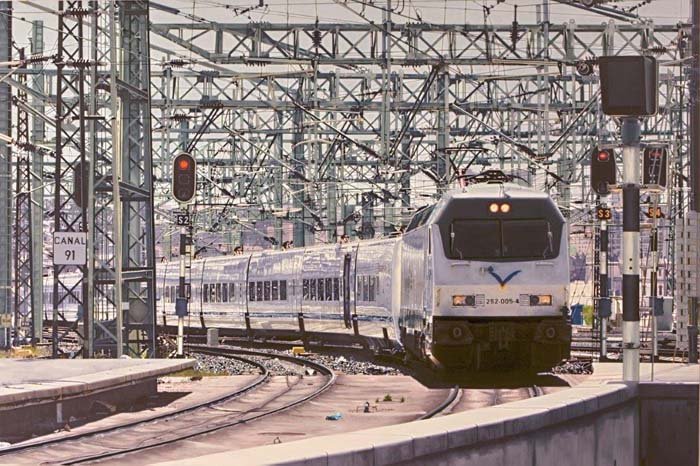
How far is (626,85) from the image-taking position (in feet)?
51.1

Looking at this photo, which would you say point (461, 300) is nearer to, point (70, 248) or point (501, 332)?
point (501, 332)

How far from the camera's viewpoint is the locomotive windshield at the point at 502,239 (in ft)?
87.0

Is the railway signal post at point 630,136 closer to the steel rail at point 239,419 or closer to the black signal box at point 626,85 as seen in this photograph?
the black signal box at point 626,85

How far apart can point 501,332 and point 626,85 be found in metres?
10.8

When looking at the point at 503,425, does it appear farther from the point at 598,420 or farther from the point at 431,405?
the point at 431,405

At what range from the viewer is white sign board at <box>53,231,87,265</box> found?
111 ft

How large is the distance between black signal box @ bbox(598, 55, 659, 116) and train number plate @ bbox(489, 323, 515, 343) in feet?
35.1

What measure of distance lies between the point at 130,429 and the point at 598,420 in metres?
9.80

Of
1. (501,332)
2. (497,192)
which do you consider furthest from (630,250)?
(497,192)

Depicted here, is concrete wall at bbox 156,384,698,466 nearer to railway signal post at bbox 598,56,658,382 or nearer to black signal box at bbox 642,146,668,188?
railway signal post at bbox 598,56,658,382

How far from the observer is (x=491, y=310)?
2616 centimetres

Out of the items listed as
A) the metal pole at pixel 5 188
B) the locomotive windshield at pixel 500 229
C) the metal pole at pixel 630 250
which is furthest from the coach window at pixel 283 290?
the metal pole at pixel 630 250

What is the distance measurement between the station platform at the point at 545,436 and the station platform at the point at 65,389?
9.30 meters

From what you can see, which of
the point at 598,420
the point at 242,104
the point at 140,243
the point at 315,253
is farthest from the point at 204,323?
the point at 598,420
